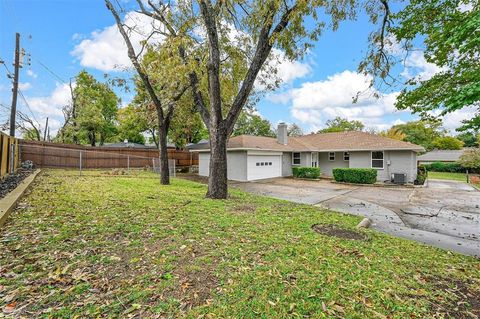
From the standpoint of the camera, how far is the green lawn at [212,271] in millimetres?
2258

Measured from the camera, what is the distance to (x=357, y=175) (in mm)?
15359

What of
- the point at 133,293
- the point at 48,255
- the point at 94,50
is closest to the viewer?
the point at 133,293

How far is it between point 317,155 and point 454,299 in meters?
18.9

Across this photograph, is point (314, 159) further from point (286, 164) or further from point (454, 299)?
point (454, 299)

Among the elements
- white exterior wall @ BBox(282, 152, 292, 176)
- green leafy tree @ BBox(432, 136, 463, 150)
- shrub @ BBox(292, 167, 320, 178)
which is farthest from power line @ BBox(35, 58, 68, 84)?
green leafy tree @ BBox(432, 136, 463, 150)

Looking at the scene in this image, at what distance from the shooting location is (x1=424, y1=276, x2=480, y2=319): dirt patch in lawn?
2391 millimetres

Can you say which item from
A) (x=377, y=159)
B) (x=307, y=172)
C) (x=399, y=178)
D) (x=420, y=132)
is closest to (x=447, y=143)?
(x=420, y=132)

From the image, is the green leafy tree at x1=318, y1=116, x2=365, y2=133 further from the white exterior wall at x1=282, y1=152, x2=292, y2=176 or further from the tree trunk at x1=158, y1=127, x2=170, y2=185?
the tree trunk at x1=158, y1=127, x2=170, y2=185

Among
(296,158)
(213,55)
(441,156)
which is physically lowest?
(296,158)

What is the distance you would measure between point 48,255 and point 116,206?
273 cm

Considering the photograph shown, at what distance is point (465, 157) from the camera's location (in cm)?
2308

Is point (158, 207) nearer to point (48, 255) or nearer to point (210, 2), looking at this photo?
point (48, 255)

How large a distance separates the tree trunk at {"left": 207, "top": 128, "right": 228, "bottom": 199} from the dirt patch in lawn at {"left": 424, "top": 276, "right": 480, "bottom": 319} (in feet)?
18.6

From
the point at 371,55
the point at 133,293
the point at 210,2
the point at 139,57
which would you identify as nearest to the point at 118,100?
the point at 139,57
